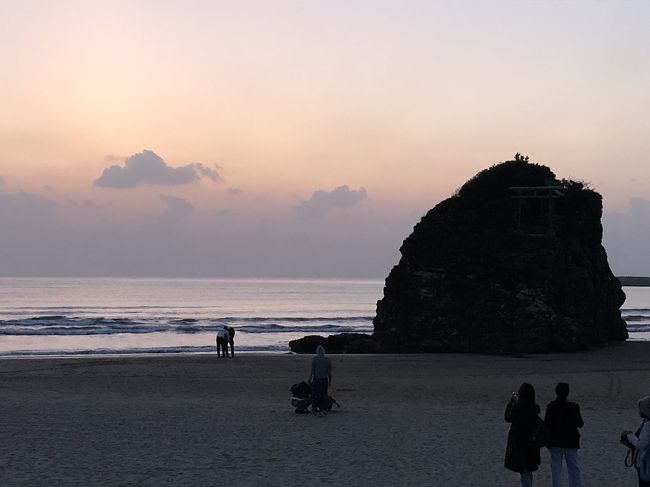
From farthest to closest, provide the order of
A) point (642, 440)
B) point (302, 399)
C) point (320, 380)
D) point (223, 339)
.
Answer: point (223, 339), point (302, 399), point (320, 380), point (642, 440)

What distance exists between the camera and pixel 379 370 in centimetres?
3044

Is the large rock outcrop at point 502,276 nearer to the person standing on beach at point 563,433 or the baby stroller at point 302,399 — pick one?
the baby stroller at point 302,399

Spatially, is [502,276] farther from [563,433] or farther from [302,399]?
[563,433]

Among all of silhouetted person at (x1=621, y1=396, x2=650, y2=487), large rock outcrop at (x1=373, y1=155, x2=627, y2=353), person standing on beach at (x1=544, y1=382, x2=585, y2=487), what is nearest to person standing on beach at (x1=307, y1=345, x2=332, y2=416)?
person standing on beach at (x1=544, y1=382, x2=585, y2=487)

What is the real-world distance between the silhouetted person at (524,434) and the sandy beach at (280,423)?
1896 millimetres

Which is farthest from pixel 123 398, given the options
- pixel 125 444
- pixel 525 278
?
pixel 525 278

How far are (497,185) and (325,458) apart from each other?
30359 mm

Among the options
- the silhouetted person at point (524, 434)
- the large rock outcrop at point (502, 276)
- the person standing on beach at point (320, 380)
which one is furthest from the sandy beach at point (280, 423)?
the large rock outcrop at point (502, 276)

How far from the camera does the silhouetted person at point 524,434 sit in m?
10.1

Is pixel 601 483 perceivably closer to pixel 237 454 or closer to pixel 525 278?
pixel 237 454

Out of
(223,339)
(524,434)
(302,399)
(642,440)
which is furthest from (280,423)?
(223,339)

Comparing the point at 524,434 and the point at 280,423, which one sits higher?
the point at 524,434

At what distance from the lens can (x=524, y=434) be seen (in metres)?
10.1

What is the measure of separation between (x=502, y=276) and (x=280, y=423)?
73.3 ft
